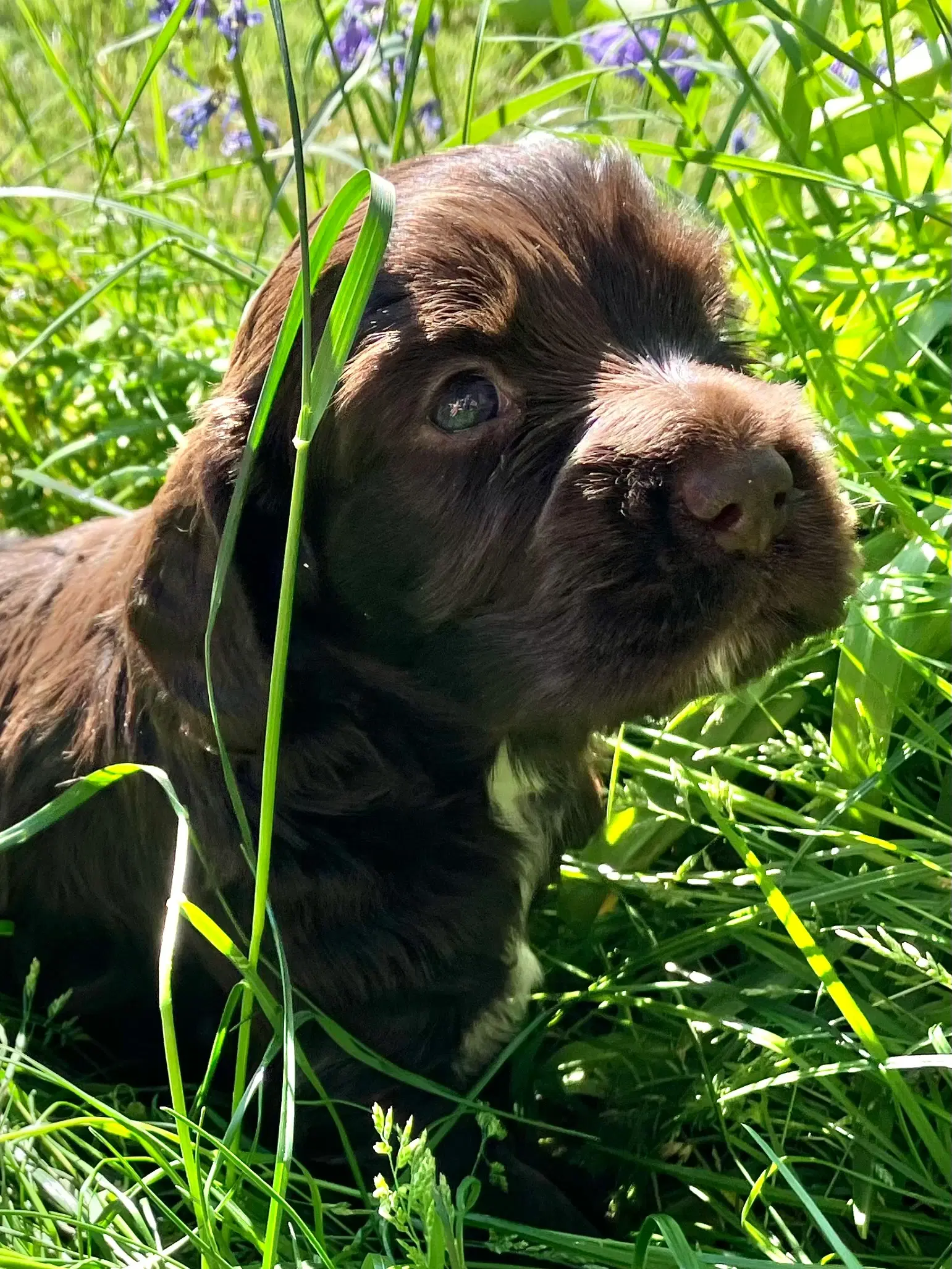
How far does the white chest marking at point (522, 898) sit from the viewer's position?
1.75 meters

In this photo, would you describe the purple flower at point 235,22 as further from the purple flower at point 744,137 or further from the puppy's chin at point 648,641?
the puppy's chin at point 648,641

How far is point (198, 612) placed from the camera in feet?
4.86

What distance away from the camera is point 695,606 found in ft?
4.38

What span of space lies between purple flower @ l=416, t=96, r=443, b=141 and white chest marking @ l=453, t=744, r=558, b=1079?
1675 millimetres

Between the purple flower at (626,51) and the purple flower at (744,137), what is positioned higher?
the purple flower at (626,51)

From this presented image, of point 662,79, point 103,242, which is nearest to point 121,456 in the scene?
point 103,242

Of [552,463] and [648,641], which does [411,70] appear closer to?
[552,463]

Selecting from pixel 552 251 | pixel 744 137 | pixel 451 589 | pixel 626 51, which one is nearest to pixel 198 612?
pixel 451 589

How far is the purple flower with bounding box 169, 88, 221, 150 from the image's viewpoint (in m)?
2.82

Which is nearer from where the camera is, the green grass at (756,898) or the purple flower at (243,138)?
the green grass at (756,898)

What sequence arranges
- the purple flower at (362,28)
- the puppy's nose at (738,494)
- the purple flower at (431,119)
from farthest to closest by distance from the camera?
the purple flower at (431,119) → the purple flower at (362,28) → the puppy's nose at (738,494)

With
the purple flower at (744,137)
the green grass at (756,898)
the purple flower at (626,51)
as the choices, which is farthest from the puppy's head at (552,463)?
the purple flower at (744,137)

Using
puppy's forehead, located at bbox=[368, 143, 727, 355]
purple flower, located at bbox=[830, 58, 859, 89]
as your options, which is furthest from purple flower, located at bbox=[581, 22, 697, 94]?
puppy's forehead, located at bbox=[368, 143, 727, 355]

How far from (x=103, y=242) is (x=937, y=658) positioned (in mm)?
2384
